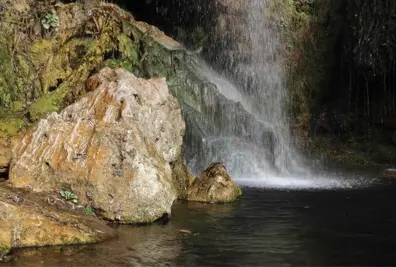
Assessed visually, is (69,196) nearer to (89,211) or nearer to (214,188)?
(89,211)

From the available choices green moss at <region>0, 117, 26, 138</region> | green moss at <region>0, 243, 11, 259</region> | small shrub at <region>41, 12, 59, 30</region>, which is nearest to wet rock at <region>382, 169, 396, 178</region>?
green moss at <region>0, 117, 26, 138</region>

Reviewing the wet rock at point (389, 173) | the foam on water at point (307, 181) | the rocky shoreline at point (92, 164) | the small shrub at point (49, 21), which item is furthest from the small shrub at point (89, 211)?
the wet rock at point (389, 173)

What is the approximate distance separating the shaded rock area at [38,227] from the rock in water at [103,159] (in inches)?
45.5

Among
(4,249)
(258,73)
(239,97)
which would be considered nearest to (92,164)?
(4,249)

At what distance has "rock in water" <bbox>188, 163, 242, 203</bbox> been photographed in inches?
563

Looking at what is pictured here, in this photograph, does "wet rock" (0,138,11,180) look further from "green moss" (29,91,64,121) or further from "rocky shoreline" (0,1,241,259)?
"green moss" (29,91,64,121)

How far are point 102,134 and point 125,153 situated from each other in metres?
0.75

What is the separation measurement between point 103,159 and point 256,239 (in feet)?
13.2

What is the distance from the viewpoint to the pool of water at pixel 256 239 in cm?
855

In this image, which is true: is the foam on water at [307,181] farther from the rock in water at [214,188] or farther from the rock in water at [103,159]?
the rock in water at [103,159]

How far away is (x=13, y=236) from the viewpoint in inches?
360

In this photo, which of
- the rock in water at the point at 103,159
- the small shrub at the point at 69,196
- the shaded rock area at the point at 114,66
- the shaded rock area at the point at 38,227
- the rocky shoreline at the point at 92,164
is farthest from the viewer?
the shaded rock area at the point at 114,66

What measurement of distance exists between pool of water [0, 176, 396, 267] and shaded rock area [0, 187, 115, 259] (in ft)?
1.02

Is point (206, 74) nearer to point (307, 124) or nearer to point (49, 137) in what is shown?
point (307, 124)
